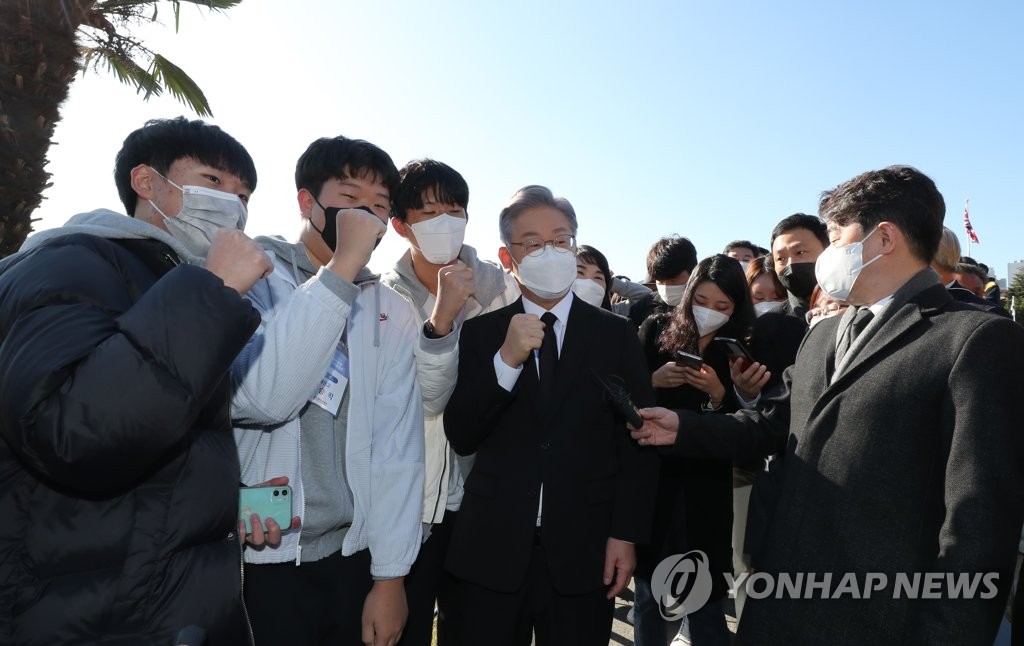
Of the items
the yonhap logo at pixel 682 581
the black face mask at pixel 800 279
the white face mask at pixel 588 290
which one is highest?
the black face mask at pixel 800 279

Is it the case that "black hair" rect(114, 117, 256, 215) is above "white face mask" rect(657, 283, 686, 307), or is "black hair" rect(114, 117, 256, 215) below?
above

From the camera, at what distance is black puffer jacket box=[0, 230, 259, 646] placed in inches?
47.2

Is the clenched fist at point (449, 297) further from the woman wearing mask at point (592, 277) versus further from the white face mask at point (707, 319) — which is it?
the woman wearing mask at point (592, 277)

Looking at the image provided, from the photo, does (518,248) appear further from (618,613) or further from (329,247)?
(618,613)

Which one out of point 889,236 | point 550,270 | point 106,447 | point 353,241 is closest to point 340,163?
point 353,241

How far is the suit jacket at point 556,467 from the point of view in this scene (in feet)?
8.20

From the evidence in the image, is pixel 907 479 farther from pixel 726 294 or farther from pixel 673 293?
pixel 673 293

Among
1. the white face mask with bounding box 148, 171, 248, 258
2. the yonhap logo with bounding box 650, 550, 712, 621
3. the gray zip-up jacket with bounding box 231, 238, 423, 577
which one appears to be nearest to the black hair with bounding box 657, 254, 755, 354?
the yonhap logo with bounding box 650, 550, 712, 621

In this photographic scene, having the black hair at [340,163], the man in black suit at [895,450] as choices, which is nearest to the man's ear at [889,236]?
the man in black suit at [895,450]

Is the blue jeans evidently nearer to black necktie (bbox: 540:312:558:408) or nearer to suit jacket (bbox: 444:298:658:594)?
suit jacket (bbox: 444:298:658:594)

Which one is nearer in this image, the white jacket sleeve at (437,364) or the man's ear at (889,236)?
the man's ear at (889,236)

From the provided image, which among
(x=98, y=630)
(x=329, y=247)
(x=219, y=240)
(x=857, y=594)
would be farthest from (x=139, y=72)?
(x=857, y=594)

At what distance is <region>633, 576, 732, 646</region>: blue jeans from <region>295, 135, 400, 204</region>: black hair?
2664mm

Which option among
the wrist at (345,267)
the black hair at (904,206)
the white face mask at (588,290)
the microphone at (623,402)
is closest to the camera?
the wrist at (345,267)
